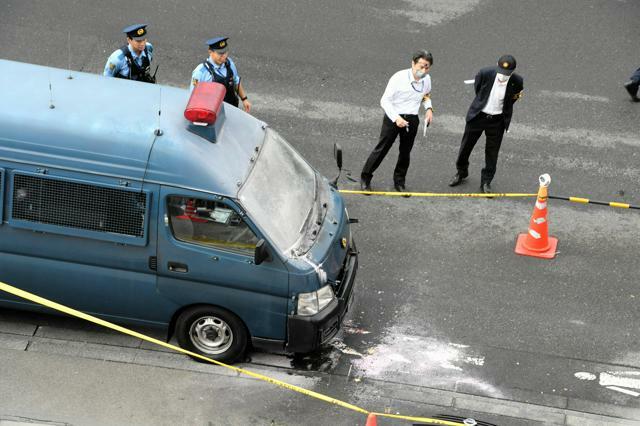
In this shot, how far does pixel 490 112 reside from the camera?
40.2ft

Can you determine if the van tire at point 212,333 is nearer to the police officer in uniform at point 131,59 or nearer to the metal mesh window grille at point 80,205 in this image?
the metal mesh window grille at point 80,205

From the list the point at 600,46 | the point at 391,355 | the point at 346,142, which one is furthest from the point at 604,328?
the point at 600,46

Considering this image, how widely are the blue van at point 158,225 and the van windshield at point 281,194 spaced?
0.8 inches

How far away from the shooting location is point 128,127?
29.9 ft

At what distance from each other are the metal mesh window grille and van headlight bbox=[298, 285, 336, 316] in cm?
149

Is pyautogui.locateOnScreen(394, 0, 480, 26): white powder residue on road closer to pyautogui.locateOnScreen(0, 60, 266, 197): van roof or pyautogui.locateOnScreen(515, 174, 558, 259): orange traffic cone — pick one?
pyautogui.locateOnScreen(515, 174, 558, 259): orange traffic cone

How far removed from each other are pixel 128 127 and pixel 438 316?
143 inches

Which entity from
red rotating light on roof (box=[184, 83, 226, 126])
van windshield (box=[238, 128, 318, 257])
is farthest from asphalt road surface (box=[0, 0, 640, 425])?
van windshield (box=[238, 128, 318, 257])

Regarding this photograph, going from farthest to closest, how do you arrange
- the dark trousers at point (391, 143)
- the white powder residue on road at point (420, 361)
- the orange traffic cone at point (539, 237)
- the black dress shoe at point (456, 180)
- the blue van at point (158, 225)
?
the black dress shoe at point (456, 180)
the dark trousers at point (391, 143)
the orange traffic cone at point (539, 237)
the white powder residue on road at point (420, 361)
the blue van at point (158, 225)

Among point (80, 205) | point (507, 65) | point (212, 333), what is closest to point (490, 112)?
point (507, 65)

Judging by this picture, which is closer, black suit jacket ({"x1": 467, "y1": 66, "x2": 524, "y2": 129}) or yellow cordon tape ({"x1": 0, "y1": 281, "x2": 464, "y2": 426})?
yellow cordon tape ({"x1": 0, "y1": 281, "x2": 464, "y2": 426})

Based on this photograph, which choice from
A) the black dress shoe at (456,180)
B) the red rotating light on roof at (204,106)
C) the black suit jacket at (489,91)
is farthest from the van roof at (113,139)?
the black dress shoe at (456,180)

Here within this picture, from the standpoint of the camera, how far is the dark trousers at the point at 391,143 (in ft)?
A: 40.0

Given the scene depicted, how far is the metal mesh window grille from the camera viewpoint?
29.5ft
